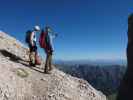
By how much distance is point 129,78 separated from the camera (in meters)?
73.9

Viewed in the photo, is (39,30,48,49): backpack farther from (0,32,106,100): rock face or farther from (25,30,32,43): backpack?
(0,32,106,100): rock face

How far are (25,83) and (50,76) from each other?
2.87m

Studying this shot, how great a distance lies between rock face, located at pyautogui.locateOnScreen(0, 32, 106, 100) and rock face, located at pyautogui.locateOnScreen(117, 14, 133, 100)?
48344mm

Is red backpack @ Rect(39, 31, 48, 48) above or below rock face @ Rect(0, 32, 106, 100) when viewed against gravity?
above

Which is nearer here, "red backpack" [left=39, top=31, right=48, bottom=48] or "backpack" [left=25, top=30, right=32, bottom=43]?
"red backpack" [left=39, top=31, right=48, bottom=48]

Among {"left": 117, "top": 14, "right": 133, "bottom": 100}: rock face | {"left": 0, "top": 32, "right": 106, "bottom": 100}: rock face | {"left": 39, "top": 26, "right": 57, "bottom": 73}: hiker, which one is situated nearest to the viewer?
{"left": 0, "top": 32, "right": 106, "bottom": 100}: rock face

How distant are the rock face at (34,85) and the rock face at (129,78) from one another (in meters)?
48.3

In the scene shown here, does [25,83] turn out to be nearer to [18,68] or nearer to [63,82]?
[18,68]

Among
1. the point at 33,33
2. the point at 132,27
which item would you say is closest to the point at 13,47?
the point at 33,33

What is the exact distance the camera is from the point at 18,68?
18.6 m

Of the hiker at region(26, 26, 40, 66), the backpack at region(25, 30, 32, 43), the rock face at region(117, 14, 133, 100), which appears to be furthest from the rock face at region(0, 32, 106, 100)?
the rock face at region(117, 14, 133, 100)

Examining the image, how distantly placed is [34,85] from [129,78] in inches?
2357

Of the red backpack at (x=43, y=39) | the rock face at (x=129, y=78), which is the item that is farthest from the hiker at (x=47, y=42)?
the rock face at (x=129, y=78)

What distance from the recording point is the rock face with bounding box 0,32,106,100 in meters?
15.9
